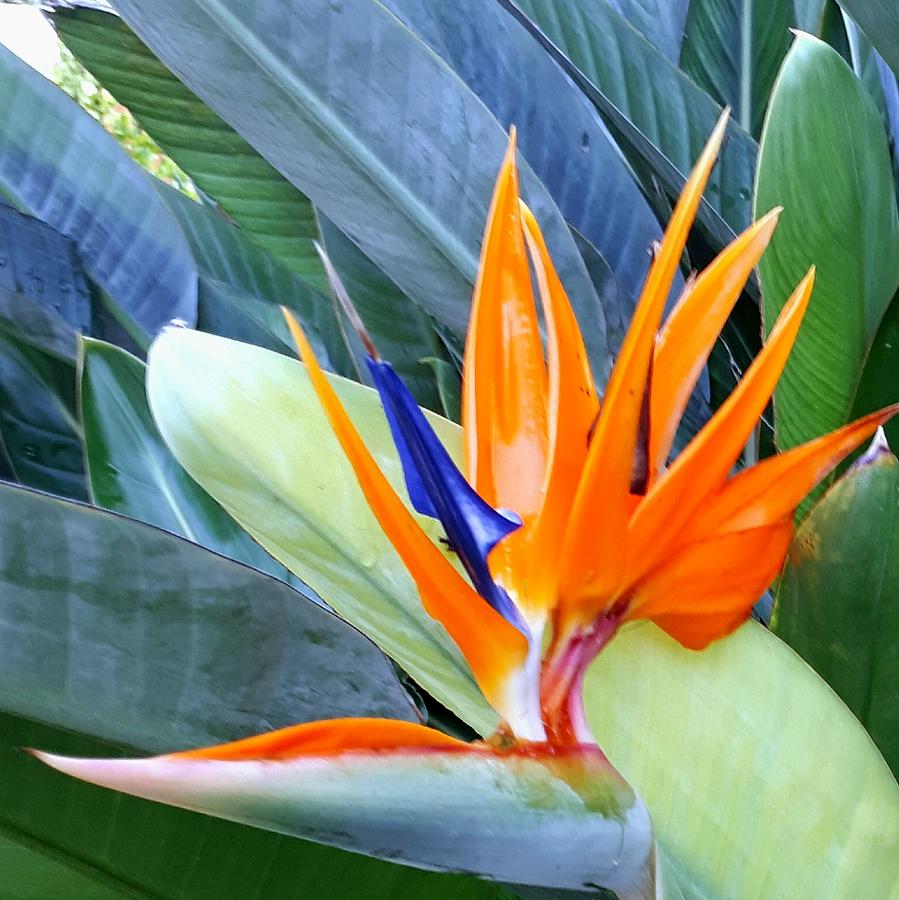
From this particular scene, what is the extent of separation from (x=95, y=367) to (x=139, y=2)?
0.20 m

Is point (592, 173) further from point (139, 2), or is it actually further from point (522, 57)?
point (139, 2)

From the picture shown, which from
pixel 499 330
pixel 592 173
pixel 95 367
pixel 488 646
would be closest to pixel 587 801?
pixel 488 646

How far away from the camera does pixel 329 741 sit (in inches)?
8.4

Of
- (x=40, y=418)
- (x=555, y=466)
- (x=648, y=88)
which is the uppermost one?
(x=648, y=88)

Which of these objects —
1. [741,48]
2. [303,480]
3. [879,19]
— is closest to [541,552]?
[303,480]

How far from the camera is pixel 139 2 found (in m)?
0.51

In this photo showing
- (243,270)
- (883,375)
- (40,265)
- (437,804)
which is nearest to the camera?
(437,804)

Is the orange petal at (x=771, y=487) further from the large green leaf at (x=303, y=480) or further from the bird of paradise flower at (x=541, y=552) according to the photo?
the large green leaf at (x=303, y=480)

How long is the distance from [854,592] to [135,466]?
0.42 metres

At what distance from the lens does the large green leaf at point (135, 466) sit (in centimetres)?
58

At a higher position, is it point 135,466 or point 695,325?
point 695,325

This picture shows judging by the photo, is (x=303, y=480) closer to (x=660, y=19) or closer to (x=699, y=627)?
(x=699, y=627)

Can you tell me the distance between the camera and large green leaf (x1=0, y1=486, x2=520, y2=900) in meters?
0.31

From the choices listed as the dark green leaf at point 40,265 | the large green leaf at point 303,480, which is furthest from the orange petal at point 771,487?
the dark green leaf at point 40,265
